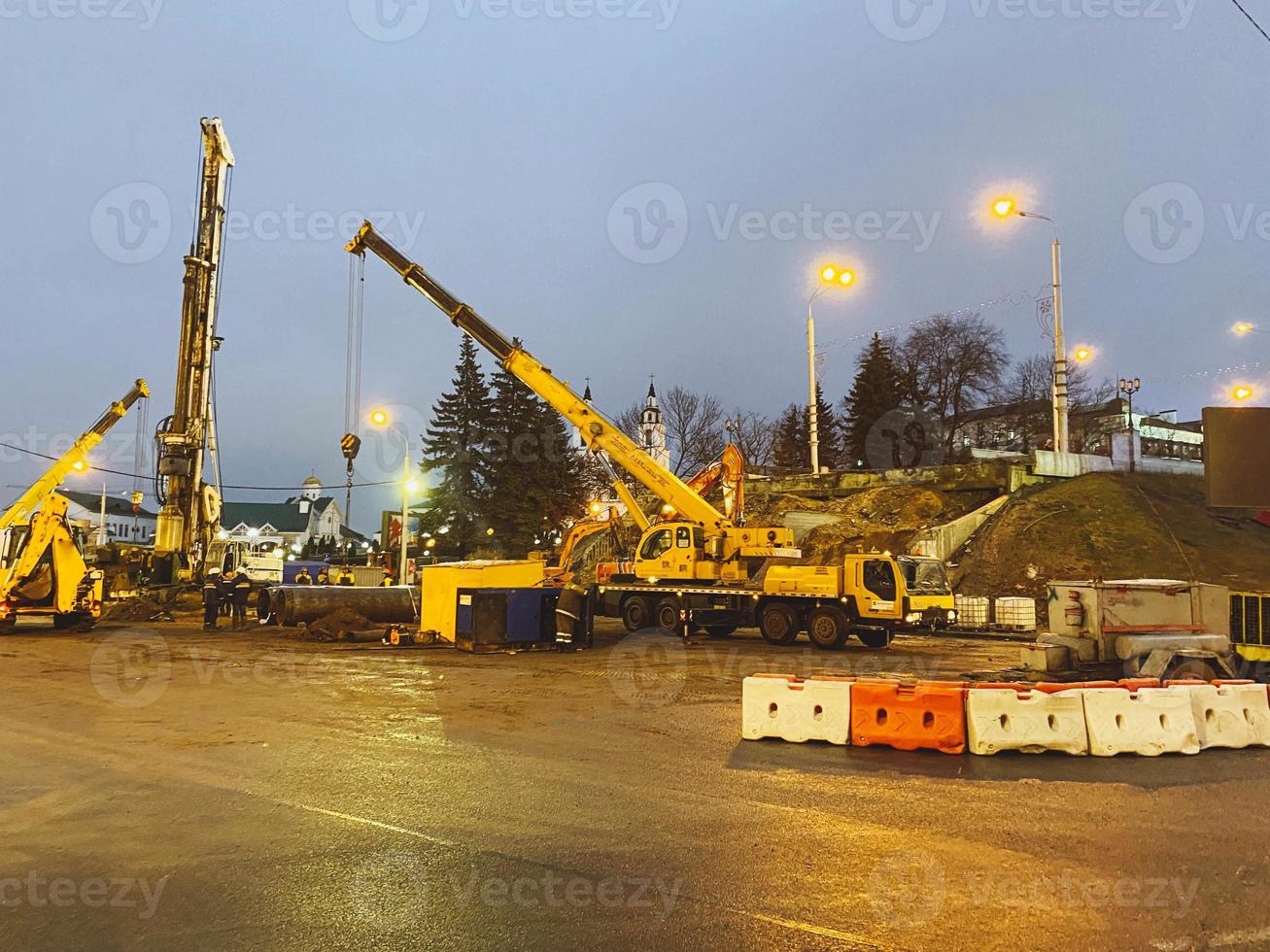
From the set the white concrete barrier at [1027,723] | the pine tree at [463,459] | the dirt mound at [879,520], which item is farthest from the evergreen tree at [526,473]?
the white concrete barrier at [1027,723]

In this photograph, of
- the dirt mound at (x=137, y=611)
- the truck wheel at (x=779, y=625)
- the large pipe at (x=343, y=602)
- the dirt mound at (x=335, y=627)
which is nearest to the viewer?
the truck wheel at (x=779, y=625)

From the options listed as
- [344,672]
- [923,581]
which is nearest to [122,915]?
[344,672]

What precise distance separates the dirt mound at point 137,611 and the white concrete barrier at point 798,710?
76.0 feet

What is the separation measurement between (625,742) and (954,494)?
2956 cm

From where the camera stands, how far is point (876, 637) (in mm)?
19406

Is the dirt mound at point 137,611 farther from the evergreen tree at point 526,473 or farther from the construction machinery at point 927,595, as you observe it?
the evergreen tree at point 526,473

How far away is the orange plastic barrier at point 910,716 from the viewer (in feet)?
27.7

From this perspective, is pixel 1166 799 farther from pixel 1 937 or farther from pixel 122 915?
pixel 1 937

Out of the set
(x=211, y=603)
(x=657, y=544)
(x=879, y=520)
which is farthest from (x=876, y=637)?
(x=211, y=603)

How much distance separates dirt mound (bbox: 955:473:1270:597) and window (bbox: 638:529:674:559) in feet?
36.3

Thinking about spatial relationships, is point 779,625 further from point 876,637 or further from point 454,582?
point 454,582
